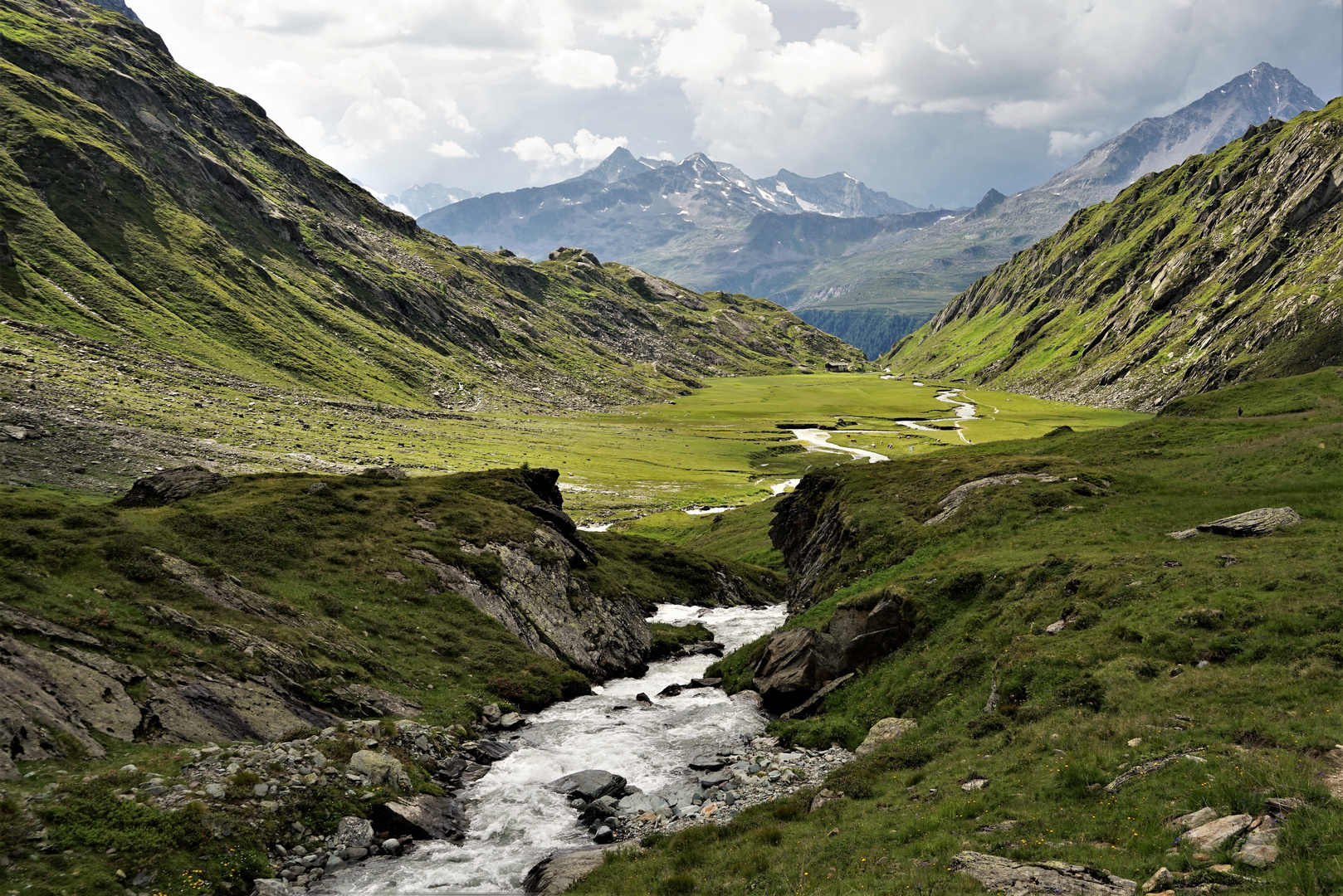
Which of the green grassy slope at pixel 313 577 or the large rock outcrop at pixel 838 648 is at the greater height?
the green grassy slope at pixel 313 577

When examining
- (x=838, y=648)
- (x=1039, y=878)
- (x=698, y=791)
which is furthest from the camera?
(x=838, y=648)

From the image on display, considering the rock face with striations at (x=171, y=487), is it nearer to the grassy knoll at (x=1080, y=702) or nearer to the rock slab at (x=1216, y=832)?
the grassy knoll at (x=1080, y=702)

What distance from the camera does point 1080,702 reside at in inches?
968

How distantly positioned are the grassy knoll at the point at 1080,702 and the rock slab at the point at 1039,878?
0.52m

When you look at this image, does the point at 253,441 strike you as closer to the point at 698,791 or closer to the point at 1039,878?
the point at 698,791

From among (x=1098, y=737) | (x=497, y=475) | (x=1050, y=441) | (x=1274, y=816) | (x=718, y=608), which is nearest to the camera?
(x=1274, y=816)

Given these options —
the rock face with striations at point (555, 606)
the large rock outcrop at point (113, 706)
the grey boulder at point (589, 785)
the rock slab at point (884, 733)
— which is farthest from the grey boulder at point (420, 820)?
the rock face with striations at point (555, 606)

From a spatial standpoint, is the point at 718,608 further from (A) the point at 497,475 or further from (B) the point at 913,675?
(B) the point at 913,675

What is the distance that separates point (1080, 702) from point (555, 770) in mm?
22805

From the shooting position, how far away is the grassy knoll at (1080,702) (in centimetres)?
1697

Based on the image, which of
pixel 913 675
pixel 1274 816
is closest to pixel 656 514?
pixel 913 675

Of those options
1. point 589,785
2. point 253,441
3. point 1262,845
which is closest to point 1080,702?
point 1262,845

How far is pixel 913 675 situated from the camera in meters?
33.2

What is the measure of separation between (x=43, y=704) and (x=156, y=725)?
12.1 feet
